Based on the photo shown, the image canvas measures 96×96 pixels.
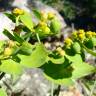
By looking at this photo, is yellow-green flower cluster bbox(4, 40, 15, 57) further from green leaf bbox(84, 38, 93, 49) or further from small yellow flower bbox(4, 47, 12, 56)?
green leaf bbox(84, 38, 93, 49)

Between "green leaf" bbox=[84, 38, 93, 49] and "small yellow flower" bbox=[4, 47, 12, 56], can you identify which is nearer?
"small yellow flower" bbox=[4, 47, 12, 56]

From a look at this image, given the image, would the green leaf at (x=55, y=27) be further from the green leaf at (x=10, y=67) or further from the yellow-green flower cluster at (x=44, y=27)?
the green leaf at (x=10, y=67)

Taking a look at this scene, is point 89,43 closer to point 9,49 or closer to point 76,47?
point 76,47

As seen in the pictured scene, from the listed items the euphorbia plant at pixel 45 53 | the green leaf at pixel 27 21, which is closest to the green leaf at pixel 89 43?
the euphorbia plant at pixel 45 53

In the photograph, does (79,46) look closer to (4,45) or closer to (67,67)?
(67,67)

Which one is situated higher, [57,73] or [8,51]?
[8,51]

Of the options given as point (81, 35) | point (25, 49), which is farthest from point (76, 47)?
point (25, 49)

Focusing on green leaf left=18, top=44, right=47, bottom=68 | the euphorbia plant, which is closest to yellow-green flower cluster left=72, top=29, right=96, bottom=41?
the euphorbia plant
